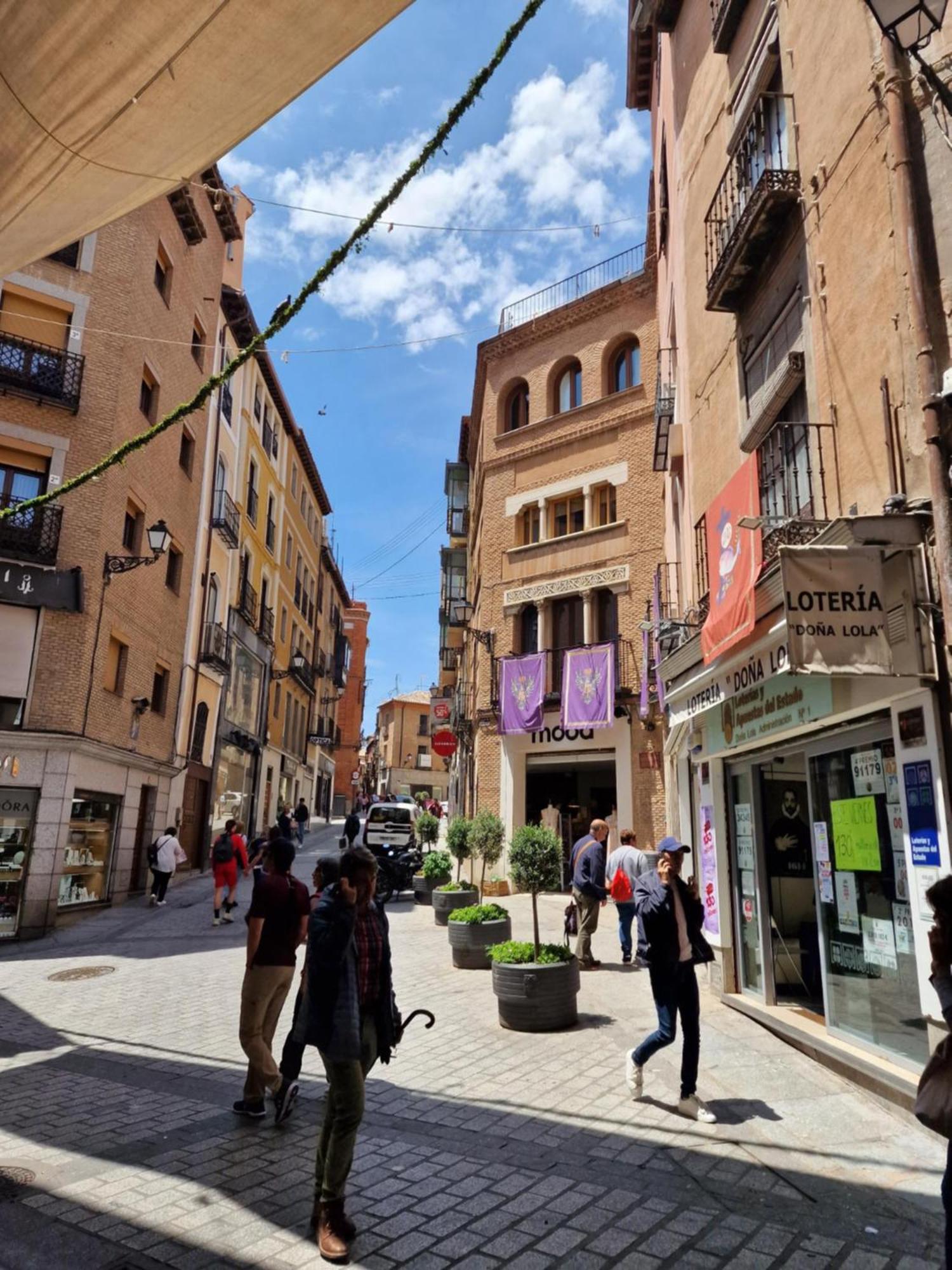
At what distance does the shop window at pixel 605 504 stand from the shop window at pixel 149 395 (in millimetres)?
11060

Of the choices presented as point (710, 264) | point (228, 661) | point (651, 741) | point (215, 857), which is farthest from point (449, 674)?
point (710, 264)

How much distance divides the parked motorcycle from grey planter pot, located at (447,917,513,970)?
680 cm

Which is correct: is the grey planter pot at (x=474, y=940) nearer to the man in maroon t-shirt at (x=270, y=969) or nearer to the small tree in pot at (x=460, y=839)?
the small tree in pot at (x=460, y=839)

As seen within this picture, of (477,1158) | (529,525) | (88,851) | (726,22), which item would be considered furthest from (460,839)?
(726,22)

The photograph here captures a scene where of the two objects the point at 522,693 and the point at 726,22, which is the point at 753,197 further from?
the point at 522,693

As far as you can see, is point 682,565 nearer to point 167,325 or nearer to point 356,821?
point 356,821

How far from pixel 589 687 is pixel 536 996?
41.5ft

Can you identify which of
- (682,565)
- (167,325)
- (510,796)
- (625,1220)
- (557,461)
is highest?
(167,325)

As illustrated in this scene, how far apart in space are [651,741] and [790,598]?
13.9 meters

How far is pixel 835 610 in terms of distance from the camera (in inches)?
222

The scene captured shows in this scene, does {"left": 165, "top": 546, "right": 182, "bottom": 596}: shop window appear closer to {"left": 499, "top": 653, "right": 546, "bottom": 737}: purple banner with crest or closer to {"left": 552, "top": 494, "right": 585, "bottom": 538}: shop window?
{"left": 499, "top": 653, "right": 546, "bottom": 737}: purple banner with crest

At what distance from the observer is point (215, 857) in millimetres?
14688

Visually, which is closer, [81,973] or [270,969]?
[270,969]

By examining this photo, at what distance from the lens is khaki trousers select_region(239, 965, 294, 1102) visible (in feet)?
18.1
